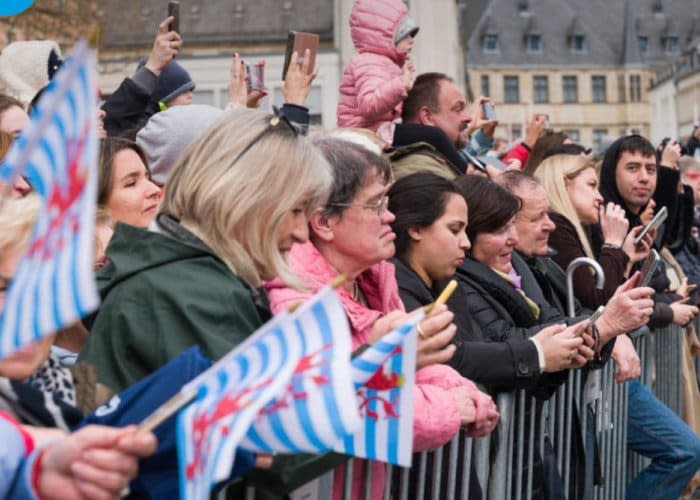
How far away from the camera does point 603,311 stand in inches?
210

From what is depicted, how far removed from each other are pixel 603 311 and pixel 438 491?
1.24 metres

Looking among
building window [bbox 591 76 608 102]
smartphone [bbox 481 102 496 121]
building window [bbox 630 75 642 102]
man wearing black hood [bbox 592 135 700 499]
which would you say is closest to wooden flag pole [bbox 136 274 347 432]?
man wearing black hood [bbox 592 135 700 499]

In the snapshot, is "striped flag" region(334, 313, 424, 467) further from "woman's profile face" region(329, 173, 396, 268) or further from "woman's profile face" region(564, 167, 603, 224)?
"woman's profile face" region(564, 167, 603, 224)

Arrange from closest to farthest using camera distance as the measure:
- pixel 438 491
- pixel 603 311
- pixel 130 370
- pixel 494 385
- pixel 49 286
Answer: pixel 49 286 < pixel 130 370 < pixel 438 491 < pixel 494 385 < pixel 603 311

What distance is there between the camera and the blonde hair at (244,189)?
334 centimetres

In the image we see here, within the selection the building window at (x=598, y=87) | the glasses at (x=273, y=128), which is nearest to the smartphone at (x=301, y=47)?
the glasses at (x=273, y=128)

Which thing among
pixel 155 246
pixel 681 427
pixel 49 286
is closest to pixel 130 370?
pixel 155 246

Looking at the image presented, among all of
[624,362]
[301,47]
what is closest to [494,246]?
[624,362]

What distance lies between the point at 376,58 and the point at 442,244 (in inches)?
95.9

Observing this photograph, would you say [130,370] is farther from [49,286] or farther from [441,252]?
[441,252]

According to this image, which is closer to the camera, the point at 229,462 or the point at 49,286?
the point at 49,286

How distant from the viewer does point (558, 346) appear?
495 cm

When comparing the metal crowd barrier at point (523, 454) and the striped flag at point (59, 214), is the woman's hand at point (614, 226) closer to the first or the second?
the metal crowd barrier at point (523, 454)

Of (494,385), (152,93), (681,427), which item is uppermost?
(152,93)
